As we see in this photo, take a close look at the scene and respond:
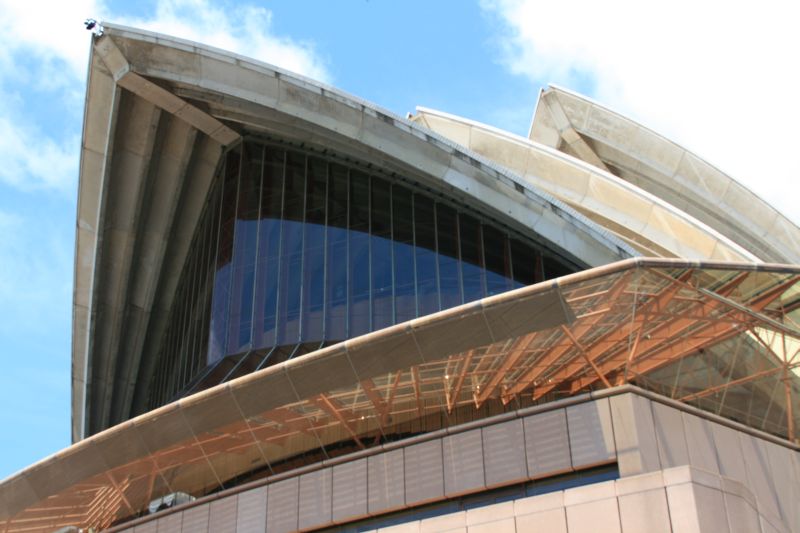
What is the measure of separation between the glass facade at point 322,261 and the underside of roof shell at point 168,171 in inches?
26.4

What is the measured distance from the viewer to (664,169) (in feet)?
109

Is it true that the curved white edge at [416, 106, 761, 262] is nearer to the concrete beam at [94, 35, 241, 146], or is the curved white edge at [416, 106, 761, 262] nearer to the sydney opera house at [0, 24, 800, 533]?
the sydney opera house at [0, 24, 800, 533]

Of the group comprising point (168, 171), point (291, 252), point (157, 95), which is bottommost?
point (291, 252)

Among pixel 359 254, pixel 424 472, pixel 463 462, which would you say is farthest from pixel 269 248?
pixel 463 462

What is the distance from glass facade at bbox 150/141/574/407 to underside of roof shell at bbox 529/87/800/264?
6.15m

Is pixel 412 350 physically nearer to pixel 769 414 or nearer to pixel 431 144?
pixel 769 414

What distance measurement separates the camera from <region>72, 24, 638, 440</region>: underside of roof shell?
29062mm

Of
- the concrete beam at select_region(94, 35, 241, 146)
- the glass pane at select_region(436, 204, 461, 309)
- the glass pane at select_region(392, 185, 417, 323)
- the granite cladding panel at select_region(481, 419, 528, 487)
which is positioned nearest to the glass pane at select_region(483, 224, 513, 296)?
the glass pane at select_region(436, 204, 461, 309)

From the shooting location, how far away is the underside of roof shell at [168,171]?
29062 millimetres

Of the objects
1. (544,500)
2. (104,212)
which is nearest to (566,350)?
(544,500)

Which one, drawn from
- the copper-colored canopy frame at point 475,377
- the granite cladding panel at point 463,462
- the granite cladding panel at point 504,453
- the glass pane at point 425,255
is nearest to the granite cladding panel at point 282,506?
the copper-colored canopy frame at point 475,377

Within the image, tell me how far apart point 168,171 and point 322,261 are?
868 cm

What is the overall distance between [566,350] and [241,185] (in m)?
15.6

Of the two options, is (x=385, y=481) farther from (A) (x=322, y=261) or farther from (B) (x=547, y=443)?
(A) (x=322, y=261)
